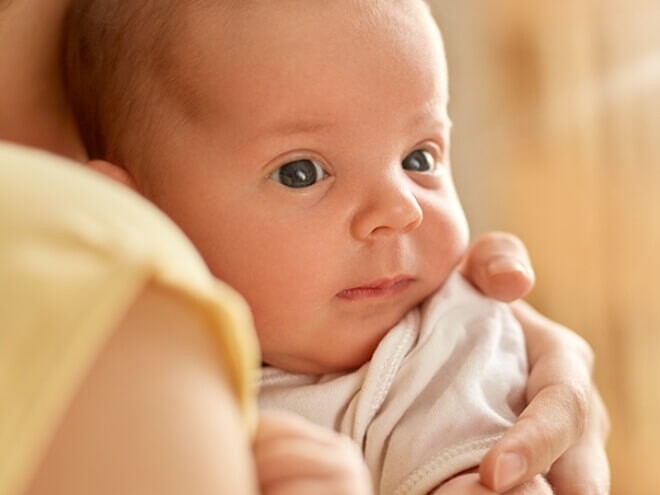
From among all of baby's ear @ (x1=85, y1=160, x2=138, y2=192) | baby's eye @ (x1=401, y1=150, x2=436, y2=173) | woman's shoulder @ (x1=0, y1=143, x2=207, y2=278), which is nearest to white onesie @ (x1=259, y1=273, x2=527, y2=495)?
baby's eye @ (x1=401, y1=150, x2=436, y2=173)

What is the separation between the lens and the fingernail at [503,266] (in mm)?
1009

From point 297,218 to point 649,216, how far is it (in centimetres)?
149

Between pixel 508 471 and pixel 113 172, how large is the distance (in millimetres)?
469

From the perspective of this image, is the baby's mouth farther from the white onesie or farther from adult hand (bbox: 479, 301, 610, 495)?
adult hand (bbox: 479, 301, 610, 495)

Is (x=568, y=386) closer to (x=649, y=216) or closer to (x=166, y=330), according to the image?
(x=166, y=330)

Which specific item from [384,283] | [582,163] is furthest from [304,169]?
[582,163]

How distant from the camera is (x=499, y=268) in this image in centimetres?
102

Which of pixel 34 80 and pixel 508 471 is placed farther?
pixel 34 80

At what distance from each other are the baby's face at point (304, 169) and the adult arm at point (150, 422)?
1.56 feet

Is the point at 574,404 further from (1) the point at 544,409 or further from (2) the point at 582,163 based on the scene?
(2) the point at 582,163

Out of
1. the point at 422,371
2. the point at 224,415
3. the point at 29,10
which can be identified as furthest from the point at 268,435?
the point at 29,10

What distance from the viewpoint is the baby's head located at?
91 cm

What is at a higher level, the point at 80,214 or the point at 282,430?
the point at 80,214

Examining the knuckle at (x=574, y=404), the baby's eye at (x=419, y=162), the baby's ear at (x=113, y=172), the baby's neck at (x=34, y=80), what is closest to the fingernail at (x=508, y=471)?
the knuckle at (x=574, y=404)
